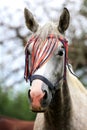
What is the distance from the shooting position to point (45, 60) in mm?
4637

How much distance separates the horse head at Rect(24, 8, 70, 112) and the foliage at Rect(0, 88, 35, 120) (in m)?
7.53

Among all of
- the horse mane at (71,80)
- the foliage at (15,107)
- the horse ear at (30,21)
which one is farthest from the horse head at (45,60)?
the foliage at (15,107)

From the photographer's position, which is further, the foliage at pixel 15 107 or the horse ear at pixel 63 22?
the foliage at pixel 15 107

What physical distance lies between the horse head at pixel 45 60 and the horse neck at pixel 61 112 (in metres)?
0.19

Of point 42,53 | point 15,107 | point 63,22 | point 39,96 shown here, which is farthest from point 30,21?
point 15,107

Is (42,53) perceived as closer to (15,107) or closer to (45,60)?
(45,60)

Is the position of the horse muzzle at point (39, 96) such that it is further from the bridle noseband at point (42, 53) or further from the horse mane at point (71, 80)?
the horse mane at point (71, 80)

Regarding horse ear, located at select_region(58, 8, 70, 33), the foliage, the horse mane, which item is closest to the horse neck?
the horse mane

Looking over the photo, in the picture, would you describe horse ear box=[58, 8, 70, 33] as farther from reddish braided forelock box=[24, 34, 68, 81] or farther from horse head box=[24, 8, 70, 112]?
reddish braided forelock box=[24, 34, 68, 81]

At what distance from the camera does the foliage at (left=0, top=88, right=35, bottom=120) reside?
12508 millimetres

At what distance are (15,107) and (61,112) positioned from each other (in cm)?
790

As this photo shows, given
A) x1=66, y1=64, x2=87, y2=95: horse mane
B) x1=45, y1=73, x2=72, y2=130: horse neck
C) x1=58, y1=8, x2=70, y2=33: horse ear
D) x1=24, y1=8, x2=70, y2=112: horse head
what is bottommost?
x1=45, y1=73, x2=72, y2=130: horse neck

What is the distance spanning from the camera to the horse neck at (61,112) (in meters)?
4.92

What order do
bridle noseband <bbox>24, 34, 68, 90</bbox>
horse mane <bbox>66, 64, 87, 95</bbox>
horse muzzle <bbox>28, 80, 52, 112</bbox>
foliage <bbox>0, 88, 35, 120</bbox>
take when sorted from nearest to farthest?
horse muzzle <bbox>28, 80, 52, 112</bbox> < bridle noseband <bbox>24, 34, 68, 90</bbox> < horse mane <bbox>66, 64, 87, 95</bbox> < foliage <bbox>0, 88, 35, 120</bbox>
